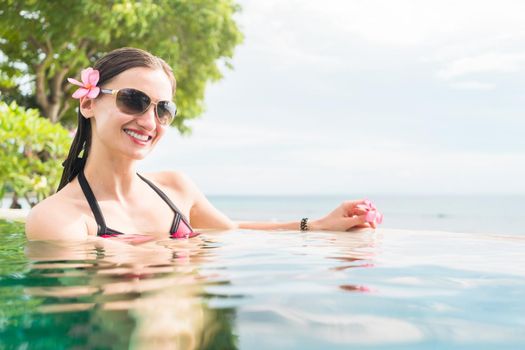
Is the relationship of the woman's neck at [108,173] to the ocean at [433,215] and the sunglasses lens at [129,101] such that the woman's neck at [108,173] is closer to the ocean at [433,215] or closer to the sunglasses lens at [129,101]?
the sunglasses lens at [129,101]

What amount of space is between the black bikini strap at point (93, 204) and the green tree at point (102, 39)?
10.4 m

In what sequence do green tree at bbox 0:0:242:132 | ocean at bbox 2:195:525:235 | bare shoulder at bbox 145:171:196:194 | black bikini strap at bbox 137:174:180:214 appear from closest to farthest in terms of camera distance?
black bikini strap at bbox 137:174:180:214, bare shoulder at bbox 145:171:196:194, green tree at bbox 0:0:242:132, ocean at bbox 2:195:525:235

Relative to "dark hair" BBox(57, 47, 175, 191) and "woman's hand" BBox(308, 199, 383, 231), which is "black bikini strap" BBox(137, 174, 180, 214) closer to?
"dark hair" BBox(57, 47, 175, 191)

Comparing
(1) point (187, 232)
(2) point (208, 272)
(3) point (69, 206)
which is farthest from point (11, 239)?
(2) point (208, 272)

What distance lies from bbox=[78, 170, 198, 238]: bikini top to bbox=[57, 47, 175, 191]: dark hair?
93mm

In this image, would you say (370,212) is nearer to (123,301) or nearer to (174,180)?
(174,180)

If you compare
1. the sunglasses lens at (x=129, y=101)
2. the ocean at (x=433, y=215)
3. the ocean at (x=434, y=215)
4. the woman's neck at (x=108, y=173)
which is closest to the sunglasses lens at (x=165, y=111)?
the sunglasses lens at (x=129, y=101)

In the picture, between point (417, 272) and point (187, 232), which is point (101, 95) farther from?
point (417, 272)

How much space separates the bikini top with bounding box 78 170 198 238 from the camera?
13.0 feet

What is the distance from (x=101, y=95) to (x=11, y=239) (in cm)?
152

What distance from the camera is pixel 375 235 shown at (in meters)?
4.93

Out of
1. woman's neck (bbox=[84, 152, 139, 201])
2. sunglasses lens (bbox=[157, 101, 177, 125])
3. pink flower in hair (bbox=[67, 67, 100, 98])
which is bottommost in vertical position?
woman's neck (bbox=[84, 152, 139, 201])

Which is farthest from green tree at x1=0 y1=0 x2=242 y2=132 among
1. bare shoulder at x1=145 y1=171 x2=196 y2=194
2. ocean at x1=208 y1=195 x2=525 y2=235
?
ocean at x1=208 y1=195 x2=525 y2=235

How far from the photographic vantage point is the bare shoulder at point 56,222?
3.66 metres
